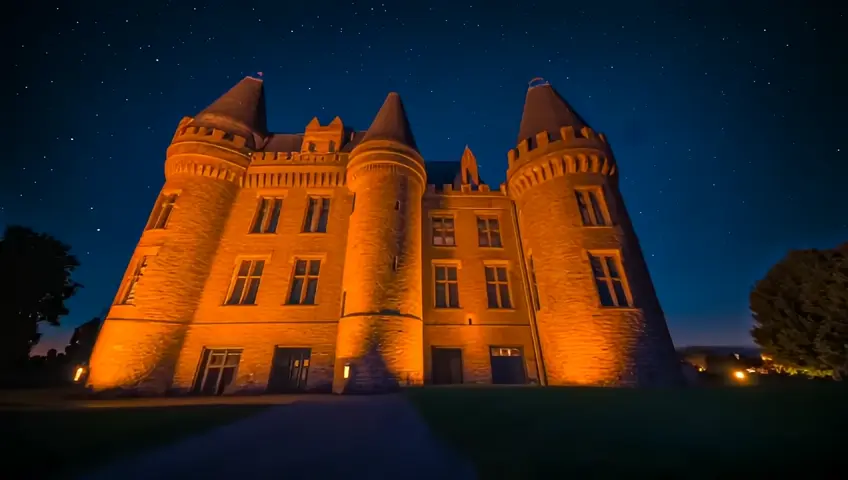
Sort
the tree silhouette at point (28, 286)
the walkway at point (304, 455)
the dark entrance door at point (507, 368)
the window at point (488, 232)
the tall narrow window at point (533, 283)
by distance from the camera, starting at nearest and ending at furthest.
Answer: the walkway at point (304, 455), the tall narrow window at point (533, 283), the dark entrance door at point (507, 368), the window at point (488, 232), the tree silhouette at point (28, 286)

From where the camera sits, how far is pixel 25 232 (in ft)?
77.4

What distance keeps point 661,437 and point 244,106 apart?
2486 cm

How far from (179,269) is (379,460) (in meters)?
15.9

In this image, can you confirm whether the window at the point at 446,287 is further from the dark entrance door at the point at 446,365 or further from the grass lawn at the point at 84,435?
the grass lawn at the point at 84,435

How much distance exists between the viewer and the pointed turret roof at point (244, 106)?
63.5 ft

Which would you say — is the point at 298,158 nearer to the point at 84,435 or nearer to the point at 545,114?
the point at 545,114

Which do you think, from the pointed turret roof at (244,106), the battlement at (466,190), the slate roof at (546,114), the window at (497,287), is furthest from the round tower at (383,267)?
the pointed turret roof at (244,106)

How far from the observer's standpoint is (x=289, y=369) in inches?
582

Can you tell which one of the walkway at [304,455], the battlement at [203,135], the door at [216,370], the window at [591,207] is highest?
the battlement at [203,135]

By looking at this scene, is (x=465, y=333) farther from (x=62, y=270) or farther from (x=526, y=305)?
(x=62, y=270)

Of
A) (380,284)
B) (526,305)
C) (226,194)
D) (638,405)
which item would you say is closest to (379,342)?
(380,284)

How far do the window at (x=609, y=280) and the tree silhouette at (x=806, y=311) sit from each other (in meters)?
9.68

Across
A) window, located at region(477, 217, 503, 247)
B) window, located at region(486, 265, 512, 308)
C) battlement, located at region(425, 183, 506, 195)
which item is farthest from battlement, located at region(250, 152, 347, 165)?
window, located at region(486, 265, 512, 308)

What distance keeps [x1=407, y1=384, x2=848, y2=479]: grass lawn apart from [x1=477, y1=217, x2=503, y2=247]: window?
12.8 metres
